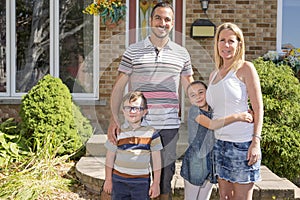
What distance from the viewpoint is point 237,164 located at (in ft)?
9.32

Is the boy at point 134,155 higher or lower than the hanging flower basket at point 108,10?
lower

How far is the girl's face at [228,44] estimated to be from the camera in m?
2.83

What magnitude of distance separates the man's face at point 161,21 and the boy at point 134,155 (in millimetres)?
374

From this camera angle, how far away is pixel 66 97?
220 inches

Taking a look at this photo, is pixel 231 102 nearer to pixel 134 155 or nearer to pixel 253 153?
pixel 253 153

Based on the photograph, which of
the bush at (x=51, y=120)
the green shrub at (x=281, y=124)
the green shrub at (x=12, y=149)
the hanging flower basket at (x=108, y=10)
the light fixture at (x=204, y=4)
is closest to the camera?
the green shrub at (x=281, y=124)

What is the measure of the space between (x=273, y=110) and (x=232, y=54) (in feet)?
6.88

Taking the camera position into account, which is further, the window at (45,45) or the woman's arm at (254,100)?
the window at (45,45)

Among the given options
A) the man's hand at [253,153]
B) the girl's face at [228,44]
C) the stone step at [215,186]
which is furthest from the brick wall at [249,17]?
Answer: the man's hand at [253,153]

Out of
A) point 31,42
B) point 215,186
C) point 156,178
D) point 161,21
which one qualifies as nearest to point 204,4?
point 31,42

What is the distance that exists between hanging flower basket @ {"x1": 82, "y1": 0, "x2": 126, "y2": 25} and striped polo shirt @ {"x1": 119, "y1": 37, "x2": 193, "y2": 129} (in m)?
3.49

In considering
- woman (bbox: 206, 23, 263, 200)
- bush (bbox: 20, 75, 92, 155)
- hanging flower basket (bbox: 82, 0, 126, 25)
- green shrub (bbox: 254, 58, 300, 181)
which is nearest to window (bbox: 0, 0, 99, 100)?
hanging flower basket (bbox: 82, 0, 126, 25)

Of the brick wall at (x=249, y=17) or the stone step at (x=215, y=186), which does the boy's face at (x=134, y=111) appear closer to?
the stone step at (x=215, y=186)

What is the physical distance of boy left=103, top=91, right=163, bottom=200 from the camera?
274cm
